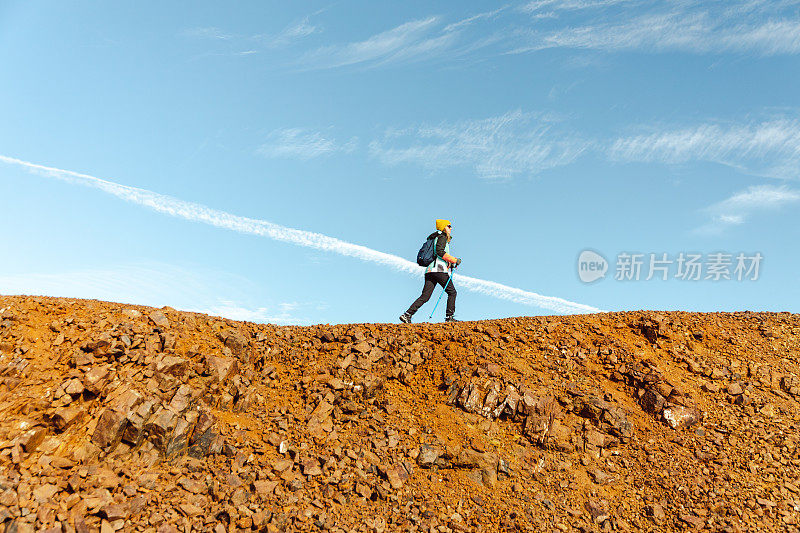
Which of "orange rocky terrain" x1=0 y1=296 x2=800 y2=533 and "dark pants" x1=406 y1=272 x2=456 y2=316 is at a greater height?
"dark pants" x1=406 y1=272 x2=456 y2=316

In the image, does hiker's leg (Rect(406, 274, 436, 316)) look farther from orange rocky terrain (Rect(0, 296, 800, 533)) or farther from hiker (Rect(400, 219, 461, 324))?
orange rocky terrain (Rect(0, 296, 800, 533))

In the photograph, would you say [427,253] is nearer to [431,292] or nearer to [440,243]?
[440,243]

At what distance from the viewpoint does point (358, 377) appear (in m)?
11.6

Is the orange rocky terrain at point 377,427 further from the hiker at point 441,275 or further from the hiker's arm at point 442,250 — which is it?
the hiker's arm at point 442,250

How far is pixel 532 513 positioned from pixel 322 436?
167 inches

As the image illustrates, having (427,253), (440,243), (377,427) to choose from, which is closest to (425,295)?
(427,253)

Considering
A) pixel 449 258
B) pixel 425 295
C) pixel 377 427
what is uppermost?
pixel 449 258

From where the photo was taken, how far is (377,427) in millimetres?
10633

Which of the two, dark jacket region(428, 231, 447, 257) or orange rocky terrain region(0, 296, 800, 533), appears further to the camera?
dark jacket region(428, 231, 447, 257)

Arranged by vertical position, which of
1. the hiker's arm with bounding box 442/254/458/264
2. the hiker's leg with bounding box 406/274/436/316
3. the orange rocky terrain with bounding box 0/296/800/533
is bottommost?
the orange rocky terrain with bounding box 0/296/800/533

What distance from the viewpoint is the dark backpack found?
1514cm

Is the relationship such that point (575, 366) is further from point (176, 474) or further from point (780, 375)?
point (176, 474)

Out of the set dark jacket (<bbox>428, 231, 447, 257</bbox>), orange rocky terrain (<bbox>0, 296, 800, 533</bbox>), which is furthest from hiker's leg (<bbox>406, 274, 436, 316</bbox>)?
orange rocky terrain (<bbox>0, 296, 800, 533</bbox>)

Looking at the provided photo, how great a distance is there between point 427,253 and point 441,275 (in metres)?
0.78
